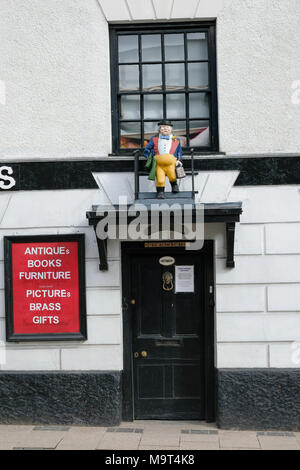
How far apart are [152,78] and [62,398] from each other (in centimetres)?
453

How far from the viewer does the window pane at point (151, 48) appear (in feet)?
25.6

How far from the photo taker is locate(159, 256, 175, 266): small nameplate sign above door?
775 cm

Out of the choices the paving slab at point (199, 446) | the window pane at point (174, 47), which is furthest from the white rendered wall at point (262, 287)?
the window pane at point (174, 47)

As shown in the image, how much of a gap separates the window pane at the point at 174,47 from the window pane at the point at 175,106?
54 cm

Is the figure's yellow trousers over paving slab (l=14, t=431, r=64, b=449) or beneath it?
over

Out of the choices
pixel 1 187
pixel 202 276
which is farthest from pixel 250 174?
pixel 1 187

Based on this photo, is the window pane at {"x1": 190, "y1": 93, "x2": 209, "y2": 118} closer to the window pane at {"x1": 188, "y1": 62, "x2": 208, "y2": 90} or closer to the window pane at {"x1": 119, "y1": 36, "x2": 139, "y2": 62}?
the window pane at {"x1": 188, "y1": 62, "x2": 208, "y2": 90}

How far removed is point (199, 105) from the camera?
784 cm

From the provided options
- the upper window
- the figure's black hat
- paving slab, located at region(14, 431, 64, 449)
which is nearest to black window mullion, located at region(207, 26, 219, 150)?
the upper window

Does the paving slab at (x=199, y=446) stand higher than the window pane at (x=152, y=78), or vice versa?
the window pane at (x=152, y=78)

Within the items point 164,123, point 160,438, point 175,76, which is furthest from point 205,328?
point 175,76

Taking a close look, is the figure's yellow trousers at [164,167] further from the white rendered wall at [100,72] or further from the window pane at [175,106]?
the window pane at [175,106]

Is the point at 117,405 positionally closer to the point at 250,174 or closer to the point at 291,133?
the point at 250,174
